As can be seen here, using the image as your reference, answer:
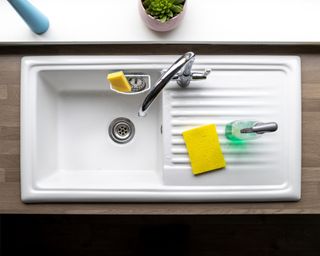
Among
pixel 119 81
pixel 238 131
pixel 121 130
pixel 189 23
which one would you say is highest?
pixel 189 23

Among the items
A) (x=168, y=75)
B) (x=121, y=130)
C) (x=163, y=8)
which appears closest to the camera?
(x=168, y=75)

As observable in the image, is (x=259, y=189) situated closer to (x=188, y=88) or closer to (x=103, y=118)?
(x=188, y=88)

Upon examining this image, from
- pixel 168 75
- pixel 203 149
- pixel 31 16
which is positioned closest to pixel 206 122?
pixel 203 149

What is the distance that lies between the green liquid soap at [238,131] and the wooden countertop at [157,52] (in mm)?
162

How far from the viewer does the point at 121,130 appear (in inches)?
40.0

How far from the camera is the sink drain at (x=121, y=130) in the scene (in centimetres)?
101

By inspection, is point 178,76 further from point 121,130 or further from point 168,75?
point 121,130

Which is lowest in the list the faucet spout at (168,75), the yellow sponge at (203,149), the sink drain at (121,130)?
the sink drain at (121,130)

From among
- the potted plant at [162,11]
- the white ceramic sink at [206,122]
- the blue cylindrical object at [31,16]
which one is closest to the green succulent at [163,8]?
the potted plant at [162,11]

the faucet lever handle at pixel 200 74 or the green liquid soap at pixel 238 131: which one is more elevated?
the faucet lever handle at pixel 200 74

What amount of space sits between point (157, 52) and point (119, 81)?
15 centimetres

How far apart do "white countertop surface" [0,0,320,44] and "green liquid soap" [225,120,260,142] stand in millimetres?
227

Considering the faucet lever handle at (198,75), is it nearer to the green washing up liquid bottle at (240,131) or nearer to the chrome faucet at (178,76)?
the chrome faucet at (178,76)
